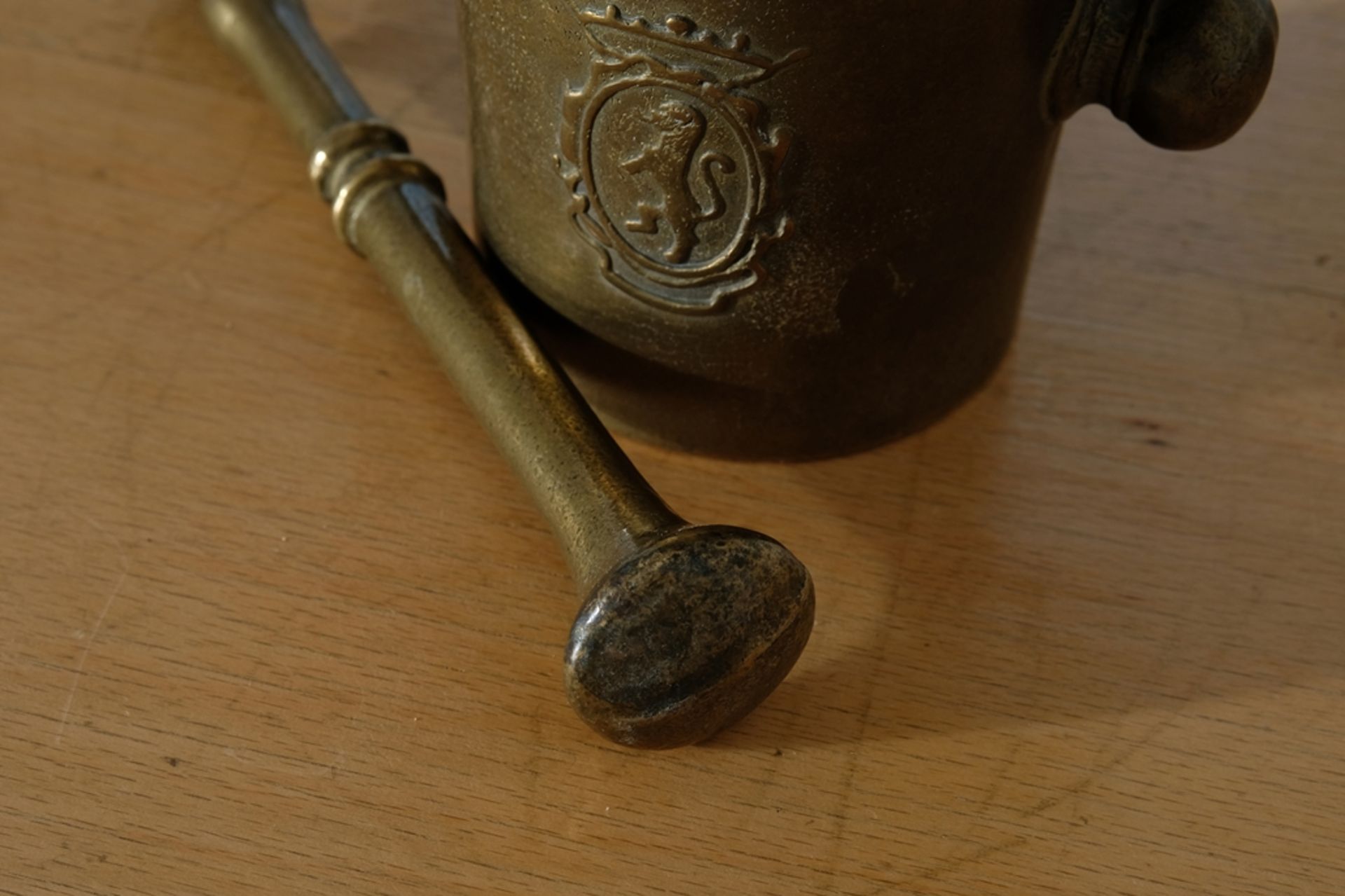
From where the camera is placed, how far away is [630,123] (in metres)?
0.70

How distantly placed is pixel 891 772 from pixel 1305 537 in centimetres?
27

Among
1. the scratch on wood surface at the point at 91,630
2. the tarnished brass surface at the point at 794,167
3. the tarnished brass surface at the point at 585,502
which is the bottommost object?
the scratch on wood surface at the point at 91,630

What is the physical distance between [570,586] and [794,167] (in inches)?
9.4

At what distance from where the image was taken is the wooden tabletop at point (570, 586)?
679 millimetres

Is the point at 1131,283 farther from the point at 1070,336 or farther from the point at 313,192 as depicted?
the point at 313,192

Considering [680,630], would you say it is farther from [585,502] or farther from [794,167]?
[794,167]

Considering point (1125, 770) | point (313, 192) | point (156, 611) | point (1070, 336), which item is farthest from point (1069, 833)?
point (313, 192)

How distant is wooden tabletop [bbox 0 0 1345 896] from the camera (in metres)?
0.68

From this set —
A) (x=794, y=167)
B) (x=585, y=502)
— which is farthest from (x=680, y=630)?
(x=794, y=167)

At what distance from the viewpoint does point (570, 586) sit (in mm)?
786

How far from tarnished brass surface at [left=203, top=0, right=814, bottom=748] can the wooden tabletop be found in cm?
7

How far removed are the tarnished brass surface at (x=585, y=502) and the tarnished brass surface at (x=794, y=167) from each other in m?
0.05

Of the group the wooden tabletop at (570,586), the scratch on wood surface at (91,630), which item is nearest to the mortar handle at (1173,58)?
the wooden tabletop at (570,586)

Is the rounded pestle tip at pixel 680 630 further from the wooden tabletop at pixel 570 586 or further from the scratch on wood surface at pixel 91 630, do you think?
the scratch on wood surface at pixel 91 630
